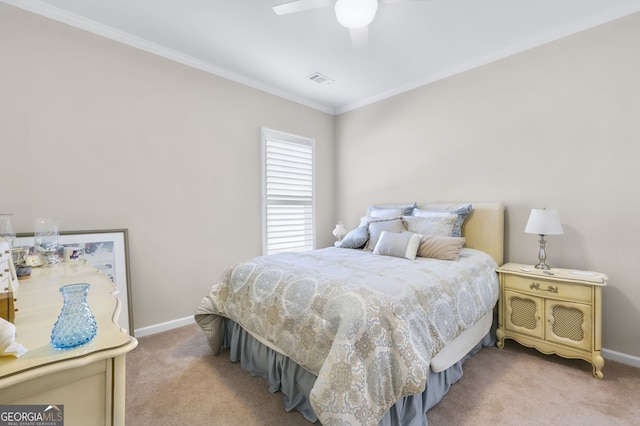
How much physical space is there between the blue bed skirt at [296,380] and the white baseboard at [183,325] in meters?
0.97

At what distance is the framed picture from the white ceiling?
69.9 inches

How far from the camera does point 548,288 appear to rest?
226cm

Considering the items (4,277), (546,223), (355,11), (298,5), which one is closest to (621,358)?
(546,223)

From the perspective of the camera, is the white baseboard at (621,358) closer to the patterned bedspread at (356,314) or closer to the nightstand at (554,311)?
the nightstand at (554,311)

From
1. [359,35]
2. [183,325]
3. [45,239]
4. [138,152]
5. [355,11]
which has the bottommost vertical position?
[183,325]

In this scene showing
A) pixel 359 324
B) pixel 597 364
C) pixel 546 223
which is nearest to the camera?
pixel 359 324

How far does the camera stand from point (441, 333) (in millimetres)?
1684

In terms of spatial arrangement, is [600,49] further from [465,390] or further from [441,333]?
[465,390]

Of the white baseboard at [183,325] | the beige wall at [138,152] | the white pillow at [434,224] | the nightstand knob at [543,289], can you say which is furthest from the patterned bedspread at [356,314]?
the beige wall at [138,152]

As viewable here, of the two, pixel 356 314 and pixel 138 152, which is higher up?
pixel 138 152

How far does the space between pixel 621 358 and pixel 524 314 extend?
762 millimetres

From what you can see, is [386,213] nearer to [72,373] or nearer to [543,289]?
[543,289]

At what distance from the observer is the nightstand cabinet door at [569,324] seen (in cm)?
211

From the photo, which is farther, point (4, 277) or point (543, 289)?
point (543, 289)
